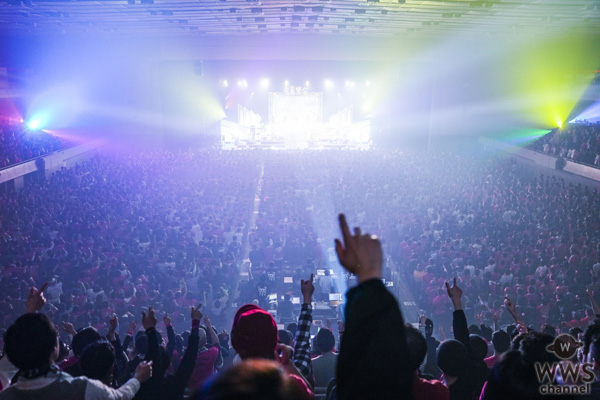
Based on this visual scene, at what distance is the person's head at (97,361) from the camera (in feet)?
8.72

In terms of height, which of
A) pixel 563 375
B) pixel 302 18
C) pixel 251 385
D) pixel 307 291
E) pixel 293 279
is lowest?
pixel 293 279

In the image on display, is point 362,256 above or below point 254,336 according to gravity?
above

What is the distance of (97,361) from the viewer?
2.67m

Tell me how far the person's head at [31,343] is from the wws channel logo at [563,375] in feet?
6.99

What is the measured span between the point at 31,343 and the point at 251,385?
5.67 ft

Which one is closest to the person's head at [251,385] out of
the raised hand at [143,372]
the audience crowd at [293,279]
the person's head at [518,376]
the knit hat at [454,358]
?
the audience crowd at [293,279]

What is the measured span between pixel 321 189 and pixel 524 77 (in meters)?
14.9

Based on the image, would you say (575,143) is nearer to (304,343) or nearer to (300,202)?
(300,202)

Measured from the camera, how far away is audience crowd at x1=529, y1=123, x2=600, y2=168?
17.2 m

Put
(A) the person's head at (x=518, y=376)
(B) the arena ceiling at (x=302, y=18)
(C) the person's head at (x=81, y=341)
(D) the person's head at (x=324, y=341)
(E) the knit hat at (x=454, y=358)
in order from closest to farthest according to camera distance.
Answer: (A) the person's head at (x=518, y=376)
(E) the knit hat at (x=454, y=358)
(C) the person's head at (x=81, y=341)
(D) the person's head at (x=324, y=341)
(B) the arena ceiling at (x=302, y=18)

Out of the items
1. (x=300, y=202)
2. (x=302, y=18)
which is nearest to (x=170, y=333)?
(x=300, y=202)

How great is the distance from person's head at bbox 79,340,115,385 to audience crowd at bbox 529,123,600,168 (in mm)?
17955

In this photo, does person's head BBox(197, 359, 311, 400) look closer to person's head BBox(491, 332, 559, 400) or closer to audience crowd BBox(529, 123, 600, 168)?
person's head BBox(491, 332, 559, 400)

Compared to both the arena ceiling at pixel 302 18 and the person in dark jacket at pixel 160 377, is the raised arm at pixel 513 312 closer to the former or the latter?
the person in dark jacket at pixel 160 377
